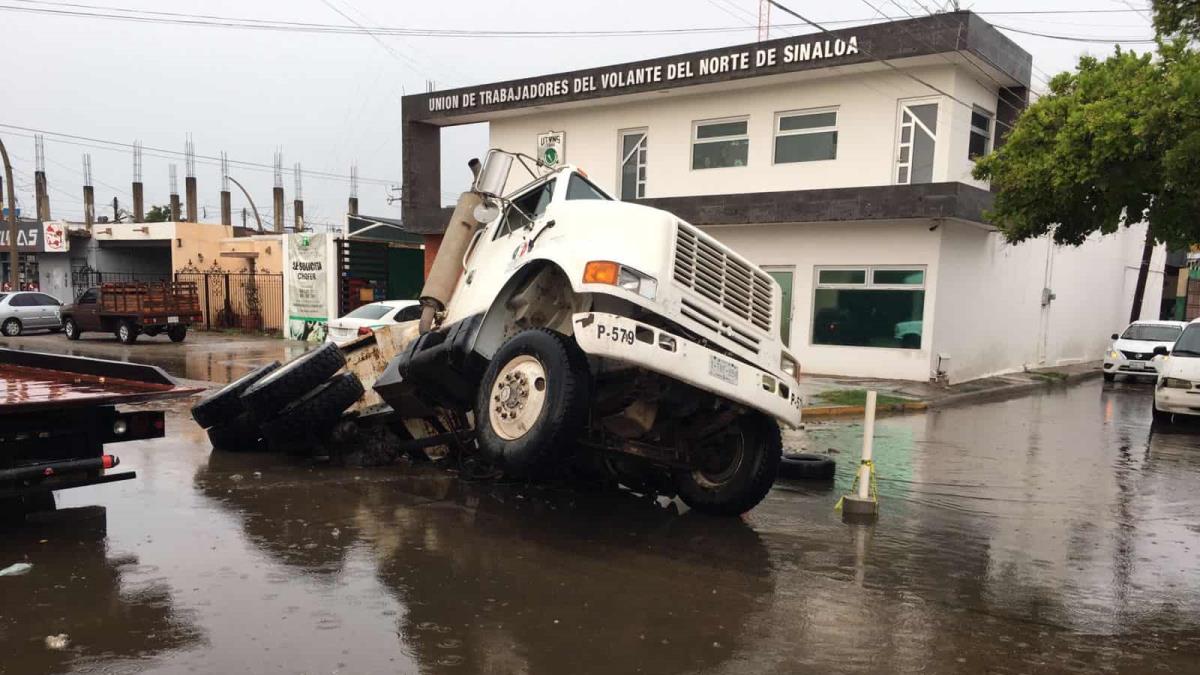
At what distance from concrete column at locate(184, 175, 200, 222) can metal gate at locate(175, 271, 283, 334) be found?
69069 millimetres

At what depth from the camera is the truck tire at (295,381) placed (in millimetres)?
7555

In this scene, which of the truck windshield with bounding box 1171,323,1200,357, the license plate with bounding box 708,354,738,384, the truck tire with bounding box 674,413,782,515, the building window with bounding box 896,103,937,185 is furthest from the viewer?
the building window with bounding box 896,103,937,185

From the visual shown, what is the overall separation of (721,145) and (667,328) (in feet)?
50.7

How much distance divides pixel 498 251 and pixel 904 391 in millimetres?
11643

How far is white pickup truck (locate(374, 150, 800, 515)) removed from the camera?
17.4ft

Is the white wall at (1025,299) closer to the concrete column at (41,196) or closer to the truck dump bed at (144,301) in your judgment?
the truck dump bed at (144,301)

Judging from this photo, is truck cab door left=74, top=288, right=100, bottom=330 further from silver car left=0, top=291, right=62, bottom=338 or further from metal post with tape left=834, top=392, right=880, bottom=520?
metal post with tape left=834, top=392, right=880, bottom=520

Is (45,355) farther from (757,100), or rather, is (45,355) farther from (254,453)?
(757,100)

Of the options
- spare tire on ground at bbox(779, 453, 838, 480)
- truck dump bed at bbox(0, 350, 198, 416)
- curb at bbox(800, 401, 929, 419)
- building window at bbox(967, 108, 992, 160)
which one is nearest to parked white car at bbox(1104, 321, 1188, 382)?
building window at bbox(967, 108, 992, 160)

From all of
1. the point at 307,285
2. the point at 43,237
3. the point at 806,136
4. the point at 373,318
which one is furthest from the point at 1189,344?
the point at 43,237

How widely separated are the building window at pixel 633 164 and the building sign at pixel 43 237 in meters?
32.7

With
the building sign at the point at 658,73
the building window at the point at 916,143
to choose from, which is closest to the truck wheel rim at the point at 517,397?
the building sign at the point at 658,73

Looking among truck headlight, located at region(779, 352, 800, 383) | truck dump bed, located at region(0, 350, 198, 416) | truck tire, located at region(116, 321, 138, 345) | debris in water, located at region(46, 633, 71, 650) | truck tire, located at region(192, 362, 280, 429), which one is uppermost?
truck headlight, located at region(779, 352, 800, 383)

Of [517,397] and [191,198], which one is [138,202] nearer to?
[191,198]
